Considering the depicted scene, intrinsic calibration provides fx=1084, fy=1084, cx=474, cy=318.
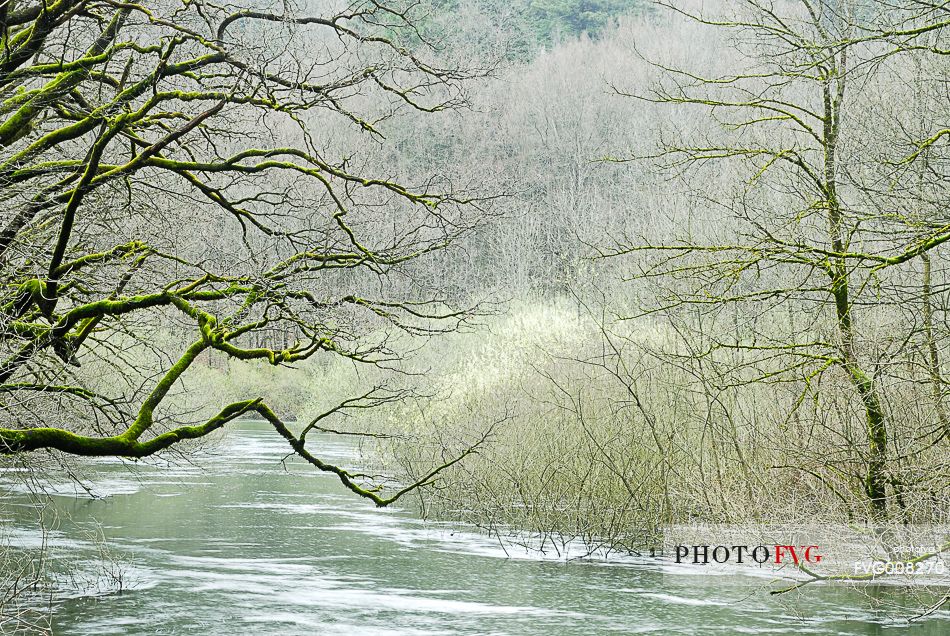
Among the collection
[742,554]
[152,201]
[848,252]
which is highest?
[152,201]

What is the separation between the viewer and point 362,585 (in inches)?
467

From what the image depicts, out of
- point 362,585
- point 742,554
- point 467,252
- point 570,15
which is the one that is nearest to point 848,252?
point 742,554

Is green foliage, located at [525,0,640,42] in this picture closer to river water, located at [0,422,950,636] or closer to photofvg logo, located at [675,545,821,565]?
river water, located at [0,422,950,636]

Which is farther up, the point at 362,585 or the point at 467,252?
the point at 467,252

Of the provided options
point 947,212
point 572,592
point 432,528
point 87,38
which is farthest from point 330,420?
A: point 947,212

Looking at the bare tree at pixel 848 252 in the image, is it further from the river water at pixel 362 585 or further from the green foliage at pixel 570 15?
the green foliage at pixel 570 15

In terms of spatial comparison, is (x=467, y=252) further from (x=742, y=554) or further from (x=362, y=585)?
(x=742, y=554)

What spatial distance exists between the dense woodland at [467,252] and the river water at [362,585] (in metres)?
0.97

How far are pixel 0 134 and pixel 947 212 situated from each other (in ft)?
22.5

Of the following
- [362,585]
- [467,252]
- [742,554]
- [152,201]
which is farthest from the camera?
[467,252]

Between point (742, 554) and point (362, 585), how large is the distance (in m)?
4.45

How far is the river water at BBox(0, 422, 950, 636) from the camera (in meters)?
9.92

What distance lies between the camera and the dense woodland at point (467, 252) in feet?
24.7

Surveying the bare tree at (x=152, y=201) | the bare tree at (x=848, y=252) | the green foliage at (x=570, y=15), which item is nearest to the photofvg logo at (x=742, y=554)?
the bare tree at (x=848, y=252)
